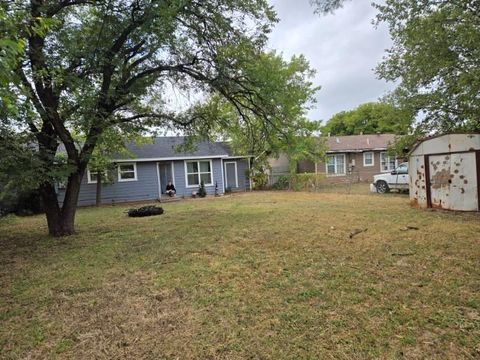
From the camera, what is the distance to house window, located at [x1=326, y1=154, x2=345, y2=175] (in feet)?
82.7

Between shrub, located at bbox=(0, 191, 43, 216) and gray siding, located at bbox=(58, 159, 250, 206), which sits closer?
shrub, located at bbox=(0, 191, 43, 216)

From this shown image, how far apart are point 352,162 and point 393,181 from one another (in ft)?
33.8

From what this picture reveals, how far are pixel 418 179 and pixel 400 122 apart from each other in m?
3.53

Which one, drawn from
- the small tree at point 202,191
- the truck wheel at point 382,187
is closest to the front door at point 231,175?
the small tree at point 202,191

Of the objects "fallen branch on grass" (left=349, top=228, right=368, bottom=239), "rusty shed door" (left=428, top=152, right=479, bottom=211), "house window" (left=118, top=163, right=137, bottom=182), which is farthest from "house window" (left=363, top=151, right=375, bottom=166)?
"fallen branch on grass" (left=349, top=228, right=368, bottom=239)

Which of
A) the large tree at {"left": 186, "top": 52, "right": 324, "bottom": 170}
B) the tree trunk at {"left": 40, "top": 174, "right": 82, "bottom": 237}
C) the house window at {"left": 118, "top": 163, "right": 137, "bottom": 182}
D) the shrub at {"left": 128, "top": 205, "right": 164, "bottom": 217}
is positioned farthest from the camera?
the house window at {"left": 118, "top": 163, "right": 137, "bottom": 182}

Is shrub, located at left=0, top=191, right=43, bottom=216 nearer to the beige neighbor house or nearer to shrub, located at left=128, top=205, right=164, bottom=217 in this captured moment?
shrub, located at left=128, top=205, right=164, bottom=217

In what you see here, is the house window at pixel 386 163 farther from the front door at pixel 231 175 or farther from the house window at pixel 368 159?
the front door at pixel 231 175

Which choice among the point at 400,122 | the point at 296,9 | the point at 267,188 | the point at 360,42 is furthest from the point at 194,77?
the point at 267,188

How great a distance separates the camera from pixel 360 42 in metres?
11.2

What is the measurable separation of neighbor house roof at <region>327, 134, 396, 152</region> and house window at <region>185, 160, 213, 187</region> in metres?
10.4

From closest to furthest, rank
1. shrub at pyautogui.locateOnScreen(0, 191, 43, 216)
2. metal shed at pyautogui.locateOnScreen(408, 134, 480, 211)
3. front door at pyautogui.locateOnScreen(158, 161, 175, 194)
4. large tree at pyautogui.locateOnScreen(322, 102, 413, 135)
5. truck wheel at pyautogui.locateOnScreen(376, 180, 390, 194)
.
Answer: metal shed at pyautogui.locateOnScreen(408, 134, 480, 211)
shrub at pyautogui.locateOnScreen(0, 191, 43, 216)
truck wheel at pyautogui.locateOnScreen(376, 180, 390, 194)
front door at pyautogui.locateOnScreen(158, 161, 175, 194)
large tree at pyautogui.locateOnScreen(322, 102, 413, 135)

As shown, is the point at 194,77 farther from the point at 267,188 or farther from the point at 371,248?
the point at 267,188

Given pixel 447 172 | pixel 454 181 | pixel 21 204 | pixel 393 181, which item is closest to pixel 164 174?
pixel 21 204
